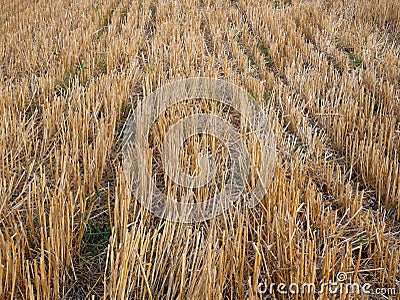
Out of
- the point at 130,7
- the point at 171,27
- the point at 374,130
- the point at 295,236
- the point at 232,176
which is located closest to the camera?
the point at 295,236

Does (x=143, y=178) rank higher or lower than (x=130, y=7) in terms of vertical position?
lower

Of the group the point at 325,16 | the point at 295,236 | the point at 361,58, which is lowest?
the point at 295,236

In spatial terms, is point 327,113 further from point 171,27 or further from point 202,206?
point 171,27

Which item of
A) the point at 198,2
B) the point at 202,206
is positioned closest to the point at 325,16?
the point at 198,2

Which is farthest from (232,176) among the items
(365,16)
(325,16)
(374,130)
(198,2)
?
(198,2)

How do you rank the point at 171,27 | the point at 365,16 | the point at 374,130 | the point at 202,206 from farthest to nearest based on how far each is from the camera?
the point at 365,16 → the point at 171,27 → the point at 374,130 → the point at 202,206

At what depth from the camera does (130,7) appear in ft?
20.7

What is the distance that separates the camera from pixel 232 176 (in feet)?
7.88

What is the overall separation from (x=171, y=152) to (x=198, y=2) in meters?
4.67

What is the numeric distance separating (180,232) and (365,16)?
495 cm

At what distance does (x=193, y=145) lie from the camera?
256 centimetres

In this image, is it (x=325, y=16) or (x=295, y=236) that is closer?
(x=295, y=236)

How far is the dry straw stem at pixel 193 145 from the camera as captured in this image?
1.68 metres

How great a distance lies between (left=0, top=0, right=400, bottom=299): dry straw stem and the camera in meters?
1.68
